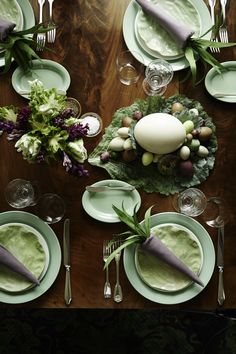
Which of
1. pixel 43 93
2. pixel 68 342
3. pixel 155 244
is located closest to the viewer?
pixel 43 93

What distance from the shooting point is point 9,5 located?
1.50m

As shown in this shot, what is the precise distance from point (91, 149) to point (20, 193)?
0.26 m

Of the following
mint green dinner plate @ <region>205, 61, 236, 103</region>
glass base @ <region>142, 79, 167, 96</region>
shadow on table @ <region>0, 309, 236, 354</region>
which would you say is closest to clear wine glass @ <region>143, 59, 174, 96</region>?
glass base @ <region>142, 79, 167, 96</region>

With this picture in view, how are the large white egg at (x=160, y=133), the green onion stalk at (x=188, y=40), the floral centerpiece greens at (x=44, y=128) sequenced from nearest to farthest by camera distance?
the floral centerpiece greens at (x=44, y=128) < the large white egg at (x=160, y=133) < the green onion stalk at (x=188, y=40)

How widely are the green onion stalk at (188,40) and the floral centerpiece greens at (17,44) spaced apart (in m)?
0.33

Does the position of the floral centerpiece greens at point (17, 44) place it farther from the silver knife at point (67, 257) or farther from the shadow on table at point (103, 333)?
the shadow on table at point (103, 333)

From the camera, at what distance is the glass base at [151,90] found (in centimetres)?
149

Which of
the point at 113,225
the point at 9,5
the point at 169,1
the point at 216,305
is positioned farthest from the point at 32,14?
the point at 216,305

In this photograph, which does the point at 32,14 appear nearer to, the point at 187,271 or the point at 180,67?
the point at 180,67

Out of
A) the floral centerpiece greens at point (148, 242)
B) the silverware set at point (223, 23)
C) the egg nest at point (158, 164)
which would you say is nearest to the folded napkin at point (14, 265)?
the floral centerpiece greens at point (148, 242)

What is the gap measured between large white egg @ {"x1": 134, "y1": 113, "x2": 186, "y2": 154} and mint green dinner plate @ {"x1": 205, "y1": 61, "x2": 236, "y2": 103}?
0.67 ft

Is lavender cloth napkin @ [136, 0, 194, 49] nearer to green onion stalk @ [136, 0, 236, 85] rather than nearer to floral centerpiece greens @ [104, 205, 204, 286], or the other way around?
green onion stalk @ [136, 0, 236, 85]

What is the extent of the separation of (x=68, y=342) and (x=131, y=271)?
0.81 metres

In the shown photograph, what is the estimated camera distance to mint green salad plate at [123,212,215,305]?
139 cm
